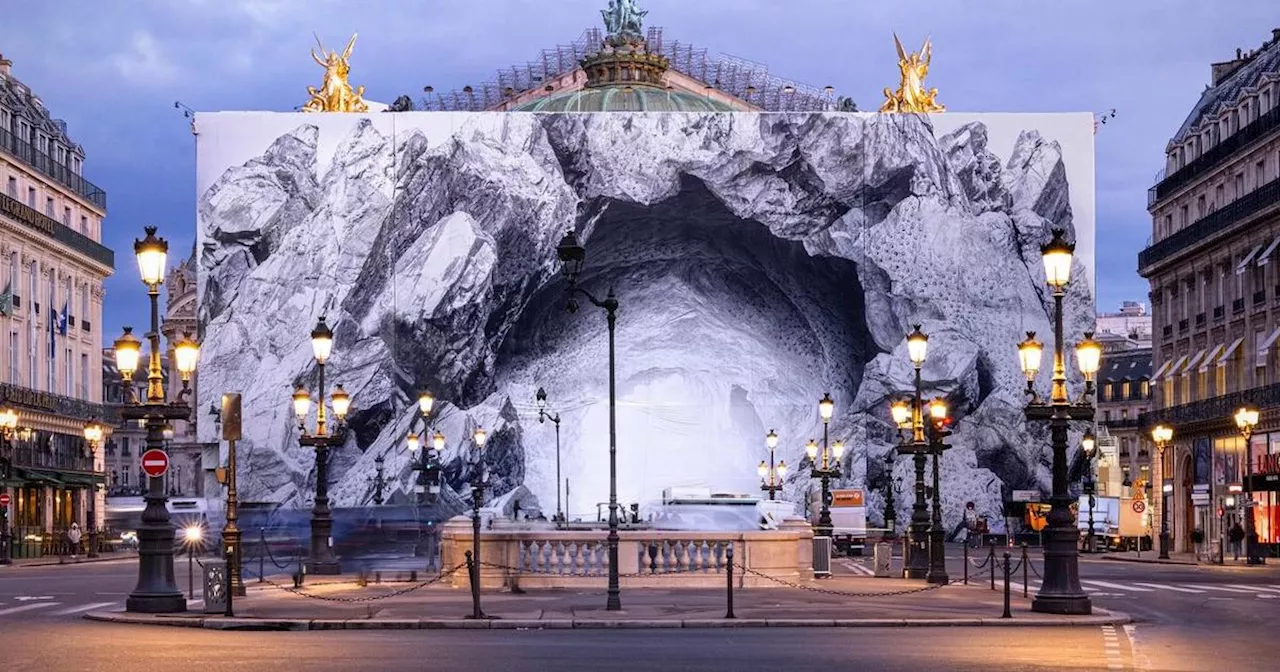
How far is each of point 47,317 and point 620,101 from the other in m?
24.0

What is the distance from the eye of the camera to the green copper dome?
262 feet

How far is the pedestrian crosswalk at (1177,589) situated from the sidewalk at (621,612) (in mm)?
3036

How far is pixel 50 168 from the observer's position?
7081 cm

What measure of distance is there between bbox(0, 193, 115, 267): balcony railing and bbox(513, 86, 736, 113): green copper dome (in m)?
17.4

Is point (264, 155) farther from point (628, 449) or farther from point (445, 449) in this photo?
point (628, 449)

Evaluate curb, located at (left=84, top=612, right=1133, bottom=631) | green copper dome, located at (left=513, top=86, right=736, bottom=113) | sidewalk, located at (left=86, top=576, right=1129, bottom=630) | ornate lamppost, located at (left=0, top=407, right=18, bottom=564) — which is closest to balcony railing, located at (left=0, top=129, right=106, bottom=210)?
ornate lamppost, located at (left=0, top=407, right=18, bottom=564)

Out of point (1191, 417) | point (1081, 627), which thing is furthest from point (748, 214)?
point (1081, 627)

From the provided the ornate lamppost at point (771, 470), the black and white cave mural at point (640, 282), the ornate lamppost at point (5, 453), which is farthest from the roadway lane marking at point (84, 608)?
the black and white cave mural at point (640, 282)

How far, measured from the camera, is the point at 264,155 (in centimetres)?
6594

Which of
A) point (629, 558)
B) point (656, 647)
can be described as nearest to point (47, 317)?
point (629, 558)

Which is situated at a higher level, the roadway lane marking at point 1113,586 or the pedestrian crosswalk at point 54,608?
the pedestrian crosswalk at point 54,608

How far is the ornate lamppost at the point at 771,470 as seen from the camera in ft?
206

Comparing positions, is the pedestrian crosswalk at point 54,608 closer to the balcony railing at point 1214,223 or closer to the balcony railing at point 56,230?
the balcony railing at point 56,230

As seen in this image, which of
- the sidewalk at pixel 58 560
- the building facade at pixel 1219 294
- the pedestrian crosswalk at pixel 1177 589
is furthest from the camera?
the building facade at pixel 1219 294
